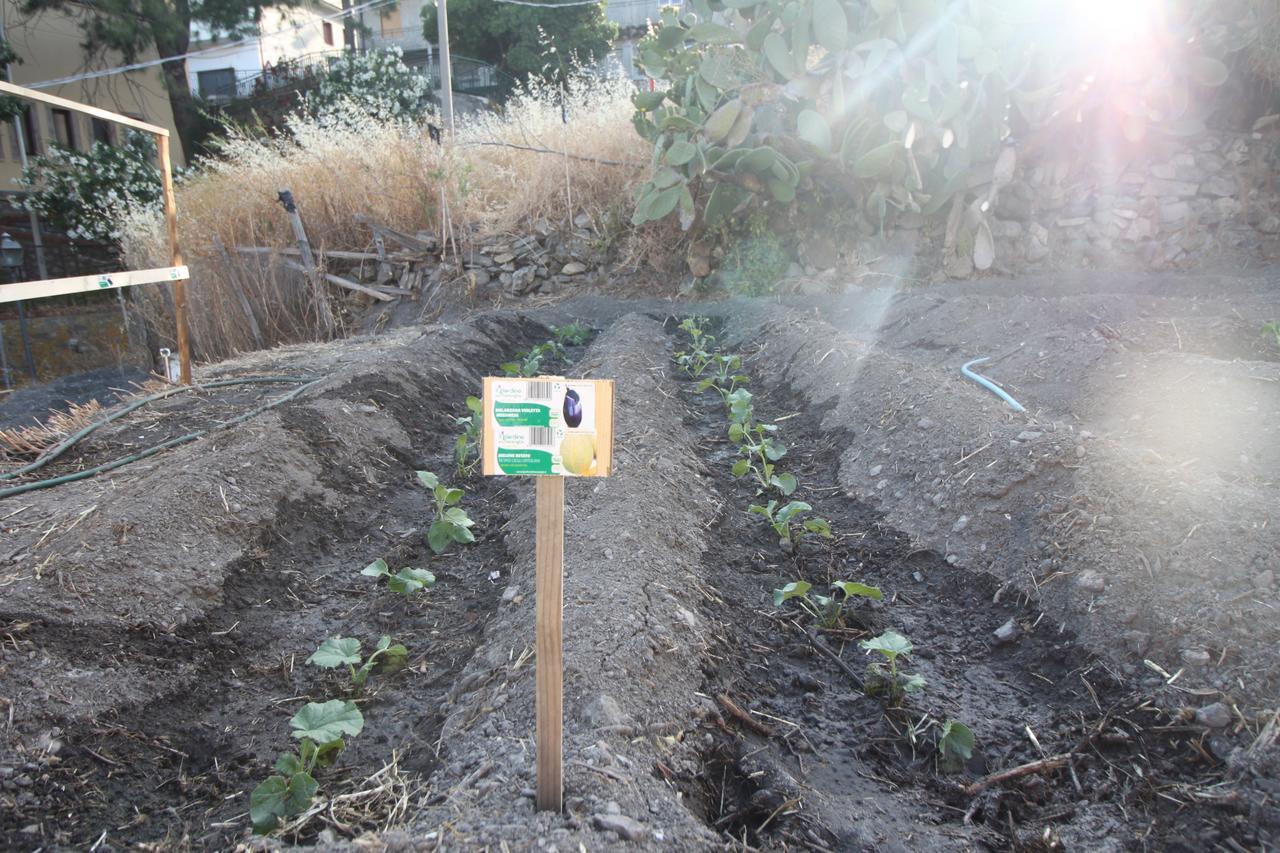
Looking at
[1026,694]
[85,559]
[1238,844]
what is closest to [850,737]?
[1026,694]

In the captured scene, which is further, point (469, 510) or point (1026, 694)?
point (469, 510)

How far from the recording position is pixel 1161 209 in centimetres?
798

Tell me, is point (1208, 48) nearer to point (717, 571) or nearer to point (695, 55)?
point (695, 55)

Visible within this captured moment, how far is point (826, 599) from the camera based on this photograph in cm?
271

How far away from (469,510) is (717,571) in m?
1.34

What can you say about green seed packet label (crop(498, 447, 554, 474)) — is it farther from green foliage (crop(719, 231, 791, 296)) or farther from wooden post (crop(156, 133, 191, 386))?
green foliage (crop(719, 231, 791, 296))

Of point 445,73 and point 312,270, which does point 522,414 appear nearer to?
point 312,270

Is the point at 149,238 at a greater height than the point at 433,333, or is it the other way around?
the point at 149,238

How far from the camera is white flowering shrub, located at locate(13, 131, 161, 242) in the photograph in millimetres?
12617

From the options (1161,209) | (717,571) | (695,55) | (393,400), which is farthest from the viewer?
(695,55)

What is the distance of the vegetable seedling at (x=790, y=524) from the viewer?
3.10m

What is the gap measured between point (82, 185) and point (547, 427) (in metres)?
14.6

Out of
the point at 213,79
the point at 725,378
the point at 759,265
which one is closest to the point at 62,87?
the point at 213,79

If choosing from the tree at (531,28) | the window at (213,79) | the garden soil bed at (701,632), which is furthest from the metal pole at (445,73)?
the window at (213,79)
